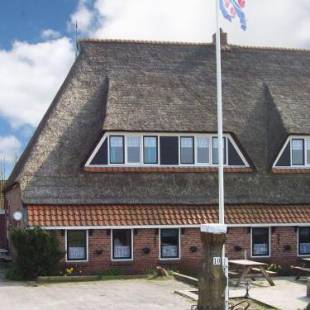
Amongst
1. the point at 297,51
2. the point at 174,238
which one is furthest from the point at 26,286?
the point at 297,51

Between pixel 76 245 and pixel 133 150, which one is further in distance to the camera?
pixel 133 150

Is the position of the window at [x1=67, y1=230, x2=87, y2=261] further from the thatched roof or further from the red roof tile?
the thatched roof

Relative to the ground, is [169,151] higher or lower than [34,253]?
higher

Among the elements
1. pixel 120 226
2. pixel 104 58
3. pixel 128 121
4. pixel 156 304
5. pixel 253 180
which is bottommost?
pixel 156 304

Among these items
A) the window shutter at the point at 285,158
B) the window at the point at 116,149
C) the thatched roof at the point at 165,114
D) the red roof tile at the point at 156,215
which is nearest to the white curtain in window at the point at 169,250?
the red roof tile at the point at 156,215

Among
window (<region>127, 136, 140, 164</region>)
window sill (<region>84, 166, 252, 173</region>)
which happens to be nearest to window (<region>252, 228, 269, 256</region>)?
window sill (<region>84, 166, 252, 173</region>)

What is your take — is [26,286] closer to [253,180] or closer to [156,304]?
[156,304]

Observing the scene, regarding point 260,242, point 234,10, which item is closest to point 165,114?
point 260,242

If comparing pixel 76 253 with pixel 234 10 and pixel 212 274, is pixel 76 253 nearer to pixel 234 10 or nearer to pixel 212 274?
pixel 212 274

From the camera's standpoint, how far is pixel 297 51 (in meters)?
33.2

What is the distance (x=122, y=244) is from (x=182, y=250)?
2.37 meters

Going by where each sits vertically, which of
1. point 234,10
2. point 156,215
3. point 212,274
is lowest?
point 212,274

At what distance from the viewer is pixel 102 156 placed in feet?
87.7

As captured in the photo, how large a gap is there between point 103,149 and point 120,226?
358 centimetres
